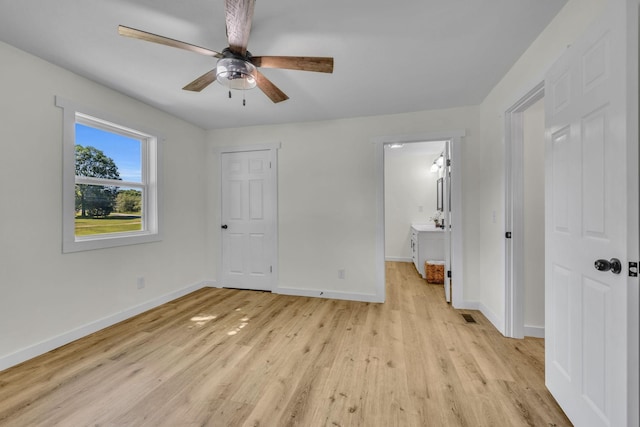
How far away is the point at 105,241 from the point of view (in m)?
2.62

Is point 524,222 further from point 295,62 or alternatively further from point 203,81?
point 203,81

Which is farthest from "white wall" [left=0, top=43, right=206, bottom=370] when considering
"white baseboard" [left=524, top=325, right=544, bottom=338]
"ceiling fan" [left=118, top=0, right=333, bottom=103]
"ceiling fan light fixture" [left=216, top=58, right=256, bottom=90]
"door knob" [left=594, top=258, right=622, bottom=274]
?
"white baseboard" [left=524, top=325, right=544, bottom=338]

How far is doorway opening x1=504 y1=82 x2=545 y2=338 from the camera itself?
2.35 metres

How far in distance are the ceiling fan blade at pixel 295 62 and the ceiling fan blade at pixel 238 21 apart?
0.37 feet

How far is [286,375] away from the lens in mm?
1862

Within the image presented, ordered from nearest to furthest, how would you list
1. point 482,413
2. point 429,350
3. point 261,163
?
1. point 482,413
2. point 429,350
3. point 261,163

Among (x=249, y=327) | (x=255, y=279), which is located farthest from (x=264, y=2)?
(x=255, y=279)

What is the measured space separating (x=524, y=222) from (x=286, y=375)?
7.91 ft

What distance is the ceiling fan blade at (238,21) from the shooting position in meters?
A: 1.28

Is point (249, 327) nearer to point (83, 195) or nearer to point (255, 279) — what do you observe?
point (255, 279)

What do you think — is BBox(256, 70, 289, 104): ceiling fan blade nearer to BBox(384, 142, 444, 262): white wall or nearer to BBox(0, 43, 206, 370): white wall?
BBox(0, 43, 206, 370): white wall

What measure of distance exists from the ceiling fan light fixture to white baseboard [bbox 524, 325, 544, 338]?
124 inches

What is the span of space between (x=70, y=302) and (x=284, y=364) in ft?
6.61

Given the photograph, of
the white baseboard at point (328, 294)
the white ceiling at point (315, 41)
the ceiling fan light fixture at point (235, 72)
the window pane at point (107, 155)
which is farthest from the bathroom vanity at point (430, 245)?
the window pane at point (107, 155)
